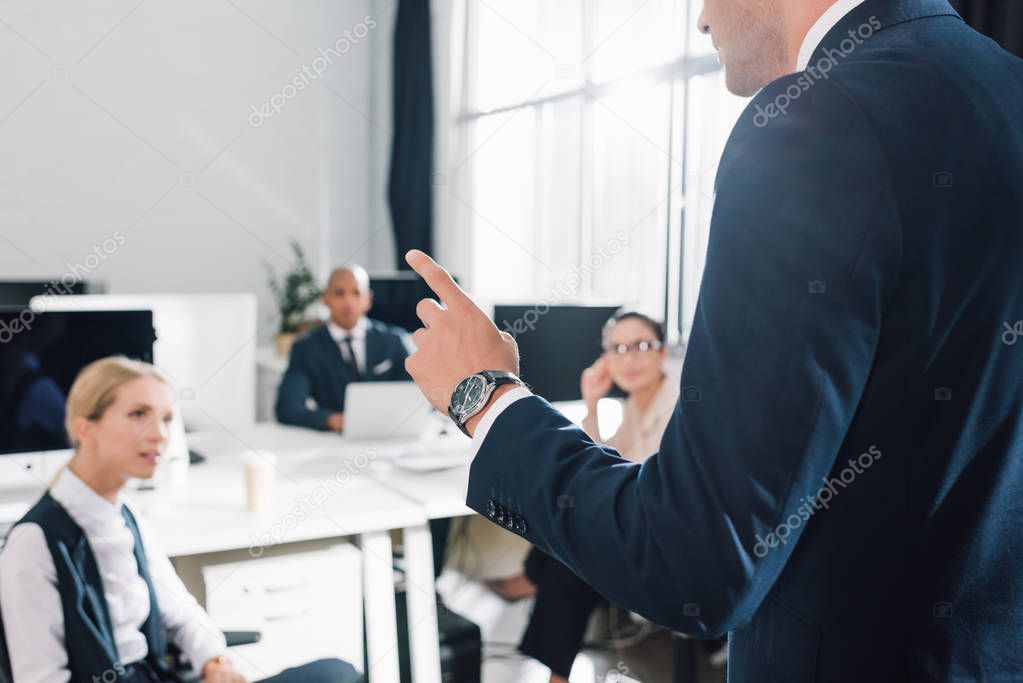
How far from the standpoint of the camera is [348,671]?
198 centimetres

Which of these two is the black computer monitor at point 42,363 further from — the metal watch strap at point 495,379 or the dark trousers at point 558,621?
the metal watch strap at point 495,379

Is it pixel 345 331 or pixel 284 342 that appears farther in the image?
pixel 284 342

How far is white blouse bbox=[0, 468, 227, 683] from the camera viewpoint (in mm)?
1535

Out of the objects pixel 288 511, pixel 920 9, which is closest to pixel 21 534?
pixel 288 511

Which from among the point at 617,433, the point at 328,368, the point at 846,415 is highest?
the point at 846,415

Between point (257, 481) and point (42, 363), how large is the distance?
58 cm

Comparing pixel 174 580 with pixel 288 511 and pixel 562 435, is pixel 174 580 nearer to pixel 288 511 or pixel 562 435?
pixel 288 511

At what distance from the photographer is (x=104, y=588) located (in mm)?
1638

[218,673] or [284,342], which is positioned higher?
[284,342]

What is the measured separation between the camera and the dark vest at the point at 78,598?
1553 mm

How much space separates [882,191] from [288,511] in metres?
1.75

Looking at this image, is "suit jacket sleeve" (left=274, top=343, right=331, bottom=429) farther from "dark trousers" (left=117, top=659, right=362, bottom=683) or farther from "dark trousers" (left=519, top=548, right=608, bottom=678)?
"dark trousers" (left=117, top=659, right=362, bottom=683)
